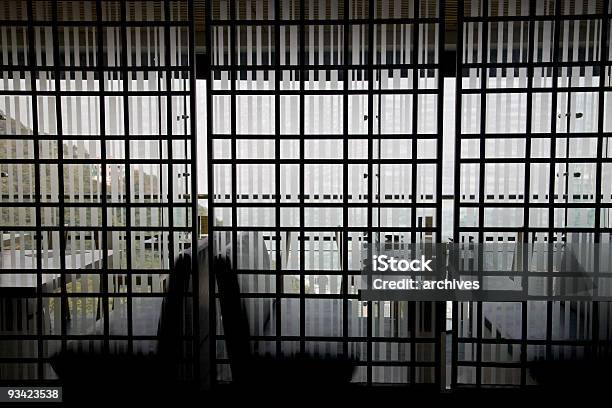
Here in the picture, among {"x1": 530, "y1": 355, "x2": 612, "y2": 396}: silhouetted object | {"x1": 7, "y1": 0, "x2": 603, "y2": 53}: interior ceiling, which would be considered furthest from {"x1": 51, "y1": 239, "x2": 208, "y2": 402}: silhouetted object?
{"x1": 530, "y1": 355, "x2": 612, "y2": 396}: silhouetted object

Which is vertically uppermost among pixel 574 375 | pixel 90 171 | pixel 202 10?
pixel 202 10

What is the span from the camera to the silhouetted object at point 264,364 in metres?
2.19

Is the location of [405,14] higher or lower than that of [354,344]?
higher

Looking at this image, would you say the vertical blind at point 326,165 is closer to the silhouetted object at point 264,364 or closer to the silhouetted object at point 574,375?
the silhouetted object at point 264,364

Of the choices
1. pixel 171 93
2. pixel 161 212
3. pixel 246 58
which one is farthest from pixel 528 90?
pixel 161 212

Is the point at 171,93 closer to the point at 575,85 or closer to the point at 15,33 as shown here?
the point at 15,33

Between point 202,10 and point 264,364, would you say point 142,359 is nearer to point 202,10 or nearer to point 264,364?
point 264,364

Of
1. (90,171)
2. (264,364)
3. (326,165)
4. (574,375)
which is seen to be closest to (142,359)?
(264,364)

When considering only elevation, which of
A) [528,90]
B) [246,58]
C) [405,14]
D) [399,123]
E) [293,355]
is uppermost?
[405,14]

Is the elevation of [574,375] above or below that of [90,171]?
below

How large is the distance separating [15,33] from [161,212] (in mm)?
1026

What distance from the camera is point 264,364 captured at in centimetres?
222

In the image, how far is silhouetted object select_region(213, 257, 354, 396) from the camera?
2193 millimetres

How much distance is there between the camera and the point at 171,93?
7.07 feet
